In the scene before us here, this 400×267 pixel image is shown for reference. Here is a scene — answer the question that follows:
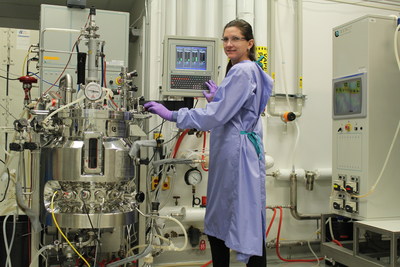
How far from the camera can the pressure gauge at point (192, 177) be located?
9.40 feet

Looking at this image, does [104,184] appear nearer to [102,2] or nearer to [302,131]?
[302,131]

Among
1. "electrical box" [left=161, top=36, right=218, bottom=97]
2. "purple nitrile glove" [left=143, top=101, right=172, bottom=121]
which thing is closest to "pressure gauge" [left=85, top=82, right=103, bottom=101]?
"purple nitrile glove" [left=143, top=101, right=172, bottom=121]

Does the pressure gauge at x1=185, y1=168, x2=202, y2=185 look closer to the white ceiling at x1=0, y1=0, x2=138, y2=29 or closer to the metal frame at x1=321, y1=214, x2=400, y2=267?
the metal frame at x1=321, y1=214, x2=400, y2=267

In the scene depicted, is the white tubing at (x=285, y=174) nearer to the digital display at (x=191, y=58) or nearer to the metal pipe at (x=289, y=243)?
the metal pipe at (x=289, y=243)

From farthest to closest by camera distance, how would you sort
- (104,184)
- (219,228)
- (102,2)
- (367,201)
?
(102,2) < (367,201) < (219,228) < (104,184)

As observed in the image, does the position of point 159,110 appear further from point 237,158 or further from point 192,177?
point 192,177

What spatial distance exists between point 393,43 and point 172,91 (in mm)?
1517

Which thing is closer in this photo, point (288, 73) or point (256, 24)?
point (256, 24)

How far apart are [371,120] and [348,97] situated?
245 mm

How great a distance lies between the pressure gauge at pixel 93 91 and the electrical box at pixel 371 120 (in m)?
1.74

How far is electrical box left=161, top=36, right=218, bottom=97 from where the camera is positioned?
2.59 m

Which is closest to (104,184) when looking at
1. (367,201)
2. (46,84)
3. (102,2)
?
(46,84)

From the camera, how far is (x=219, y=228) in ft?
6.08

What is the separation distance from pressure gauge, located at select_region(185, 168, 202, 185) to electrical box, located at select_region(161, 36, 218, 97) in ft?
2.07
